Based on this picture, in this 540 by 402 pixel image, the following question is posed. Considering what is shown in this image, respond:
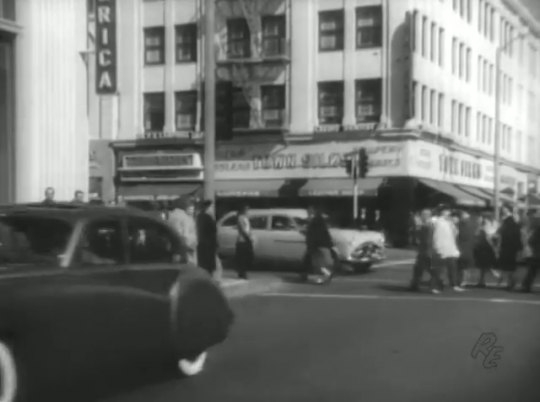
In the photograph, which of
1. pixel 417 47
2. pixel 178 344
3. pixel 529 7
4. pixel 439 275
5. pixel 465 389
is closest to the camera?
pixel 529 7

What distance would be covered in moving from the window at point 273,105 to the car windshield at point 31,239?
1.74 meters

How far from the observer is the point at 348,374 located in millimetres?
4316

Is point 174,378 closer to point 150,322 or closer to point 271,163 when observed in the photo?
point 150,322

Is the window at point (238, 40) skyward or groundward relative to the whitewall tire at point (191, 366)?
skyward

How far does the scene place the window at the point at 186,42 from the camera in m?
3.88

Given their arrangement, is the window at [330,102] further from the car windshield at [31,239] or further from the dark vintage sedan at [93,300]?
the car windshield at [31,239]

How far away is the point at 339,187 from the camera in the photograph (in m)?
4.54

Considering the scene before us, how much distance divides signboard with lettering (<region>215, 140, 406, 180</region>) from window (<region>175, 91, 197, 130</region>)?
472mm

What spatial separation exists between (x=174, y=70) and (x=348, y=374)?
1.66m

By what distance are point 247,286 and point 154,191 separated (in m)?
2.59

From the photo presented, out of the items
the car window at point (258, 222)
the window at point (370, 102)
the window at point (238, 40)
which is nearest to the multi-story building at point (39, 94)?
the window at point (238, 40)

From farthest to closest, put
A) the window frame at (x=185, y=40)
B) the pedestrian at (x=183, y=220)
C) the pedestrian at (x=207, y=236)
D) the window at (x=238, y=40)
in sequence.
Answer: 1. the pedestrian at (x=207, y=236)
2. the pedestrian at (x=183, y=220)
3. the window at (x=238, y=40)
4. the window frame at (x=185, y=40)

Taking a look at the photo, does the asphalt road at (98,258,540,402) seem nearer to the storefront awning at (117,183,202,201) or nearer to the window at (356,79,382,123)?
the storefront awning at (117,183,202,201)

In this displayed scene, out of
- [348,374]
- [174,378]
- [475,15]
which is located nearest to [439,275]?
[348,374]
